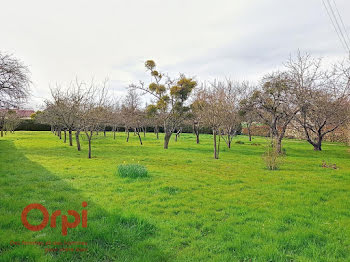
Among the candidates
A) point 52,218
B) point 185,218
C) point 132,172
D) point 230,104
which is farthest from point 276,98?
point 52,218

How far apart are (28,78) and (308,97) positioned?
1983cm

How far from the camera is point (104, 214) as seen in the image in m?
4.22

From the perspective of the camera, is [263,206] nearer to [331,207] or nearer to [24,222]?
[331,207]

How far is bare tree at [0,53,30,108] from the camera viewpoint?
14005 mm

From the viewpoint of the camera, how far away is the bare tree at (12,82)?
1400 centimetres

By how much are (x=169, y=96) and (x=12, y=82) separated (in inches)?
431

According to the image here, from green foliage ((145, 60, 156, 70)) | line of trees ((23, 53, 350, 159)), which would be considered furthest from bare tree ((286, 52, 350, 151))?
green foliage ((145, 60, 156, 70))

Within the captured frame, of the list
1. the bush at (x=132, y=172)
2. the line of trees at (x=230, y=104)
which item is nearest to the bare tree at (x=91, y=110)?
the line of trees at (x=230, y=104)

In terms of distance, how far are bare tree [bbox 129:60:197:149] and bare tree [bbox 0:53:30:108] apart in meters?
7.49

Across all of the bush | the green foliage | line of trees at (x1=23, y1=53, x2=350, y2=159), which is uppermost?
the green foliage

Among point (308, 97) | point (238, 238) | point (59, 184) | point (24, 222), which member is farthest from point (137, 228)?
point (308, 97)

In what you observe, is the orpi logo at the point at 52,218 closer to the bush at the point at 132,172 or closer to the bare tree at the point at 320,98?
the bush at the point at 132,172

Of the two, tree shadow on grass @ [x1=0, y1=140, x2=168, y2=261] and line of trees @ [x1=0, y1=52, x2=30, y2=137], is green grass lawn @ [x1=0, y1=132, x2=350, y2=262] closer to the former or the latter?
tree shadow on grass @ [x1=0, y1=140, x2=168, y2=261]

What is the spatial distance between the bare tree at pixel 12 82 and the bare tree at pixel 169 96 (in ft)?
24.6
